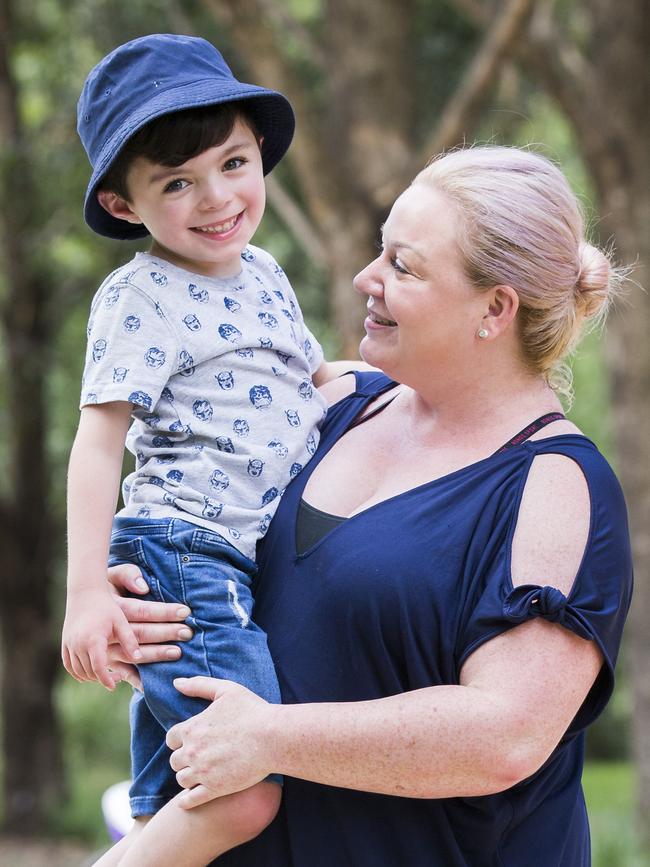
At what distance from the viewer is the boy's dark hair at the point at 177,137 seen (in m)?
2.03

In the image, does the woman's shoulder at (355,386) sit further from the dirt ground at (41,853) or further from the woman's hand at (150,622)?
the dirt ground at (41,853)

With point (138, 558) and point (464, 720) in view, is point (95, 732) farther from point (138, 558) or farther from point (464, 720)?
point (464, 720)

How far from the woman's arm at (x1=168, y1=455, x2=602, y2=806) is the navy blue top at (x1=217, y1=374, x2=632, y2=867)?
3 cm

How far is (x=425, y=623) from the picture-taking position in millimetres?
1931

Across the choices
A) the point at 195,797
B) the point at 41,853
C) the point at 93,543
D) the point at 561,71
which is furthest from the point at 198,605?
the point at 41,853

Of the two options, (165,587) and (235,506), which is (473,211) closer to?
(235,506)

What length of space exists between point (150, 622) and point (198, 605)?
0.28 feet

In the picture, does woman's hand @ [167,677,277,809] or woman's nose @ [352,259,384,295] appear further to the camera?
woman's nose @ [352,259,384,295]

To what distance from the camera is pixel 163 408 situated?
2.08 m

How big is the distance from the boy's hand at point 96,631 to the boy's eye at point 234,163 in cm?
75

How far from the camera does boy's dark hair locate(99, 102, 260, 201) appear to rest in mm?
2027

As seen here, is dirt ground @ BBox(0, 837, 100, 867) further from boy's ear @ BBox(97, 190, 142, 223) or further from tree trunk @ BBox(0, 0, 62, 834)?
boy's ear @ BBox(97, 190, 142, 223)

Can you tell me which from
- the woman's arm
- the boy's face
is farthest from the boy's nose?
the woman's arm

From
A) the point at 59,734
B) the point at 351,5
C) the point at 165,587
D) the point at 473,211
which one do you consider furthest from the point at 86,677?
the point at 59,734
